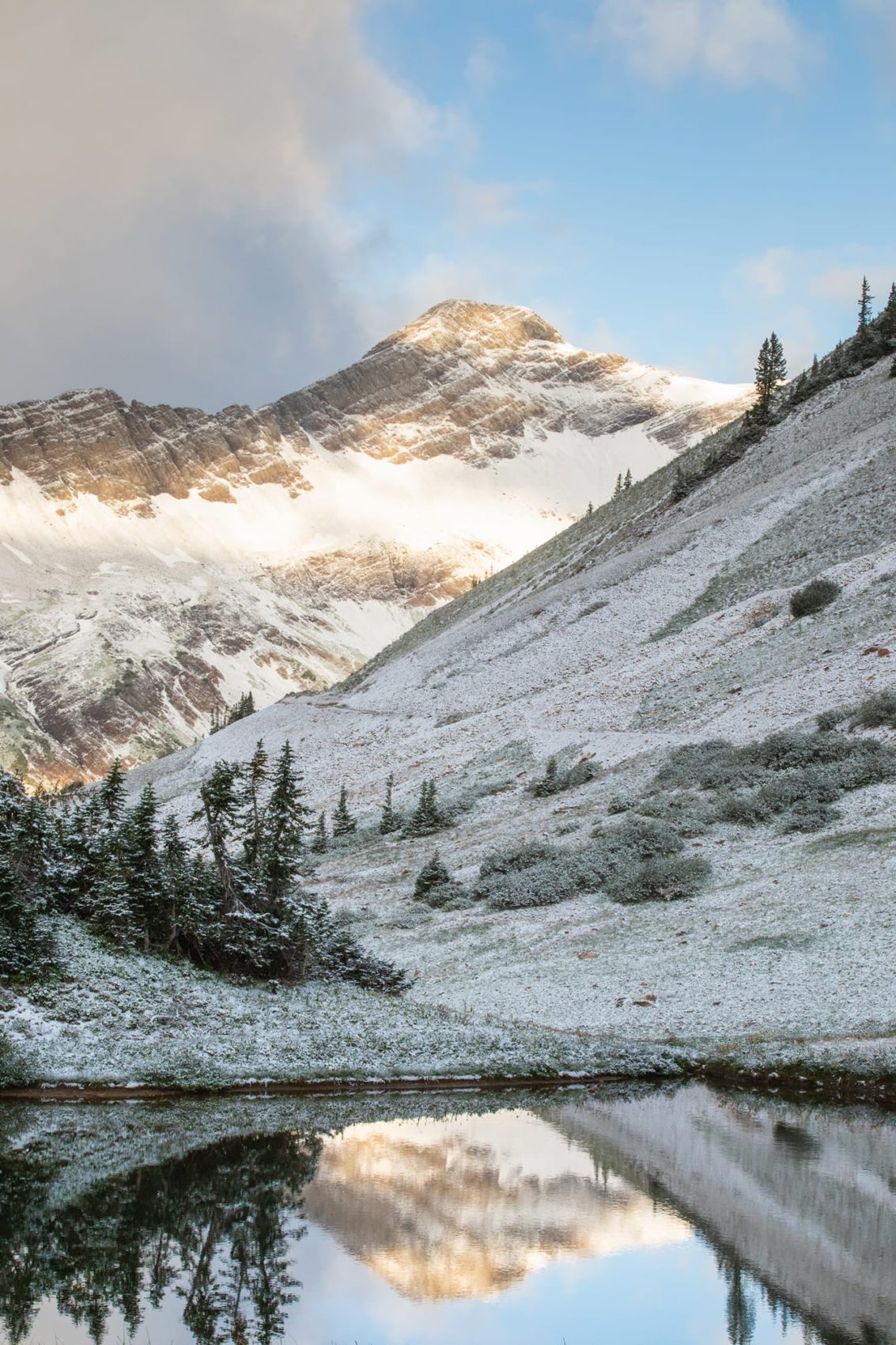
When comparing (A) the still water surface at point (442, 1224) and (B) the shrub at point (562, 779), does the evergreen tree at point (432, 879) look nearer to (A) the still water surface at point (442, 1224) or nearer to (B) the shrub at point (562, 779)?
(B) the shrub at point (562, 779)

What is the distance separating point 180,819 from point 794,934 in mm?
48272

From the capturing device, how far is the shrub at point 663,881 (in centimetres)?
3544

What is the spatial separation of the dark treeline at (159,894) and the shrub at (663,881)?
886cm

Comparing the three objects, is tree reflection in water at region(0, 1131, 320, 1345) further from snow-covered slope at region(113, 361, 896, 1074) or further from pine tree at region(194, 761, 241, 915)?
pine tree at region(194, 761, 241, 915)

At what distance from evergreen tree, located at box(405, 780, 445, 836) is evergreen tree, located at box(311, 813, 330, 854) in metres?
5.42

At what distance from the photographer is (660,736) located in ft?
173

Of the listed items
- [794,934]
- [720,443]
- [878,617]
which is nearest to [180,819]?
[878,617]

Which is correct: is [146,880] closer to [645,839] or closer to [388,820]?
[645,839]

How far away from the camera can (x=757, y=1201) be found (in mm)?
15328

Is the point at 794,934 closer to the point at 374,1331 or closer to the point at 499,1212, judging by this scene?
the point at 499,1212

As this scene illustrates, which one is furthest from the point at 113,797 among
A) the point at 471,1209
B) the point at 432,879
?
the point at 471,1209

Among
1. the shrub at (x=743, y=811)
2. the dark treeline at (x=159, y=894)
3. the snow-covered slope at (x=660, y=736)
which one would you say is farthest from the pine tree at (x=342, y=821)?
the dark treeline at (x=159, y=894)

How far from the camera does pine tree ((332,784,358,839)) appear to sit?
58469mm

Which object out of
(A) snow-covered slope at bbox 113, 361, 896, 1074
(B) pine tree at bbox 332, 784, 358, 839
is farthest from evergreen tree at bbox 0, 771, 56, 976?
(B) pine tree at bbox 332, 784, 358, 839
